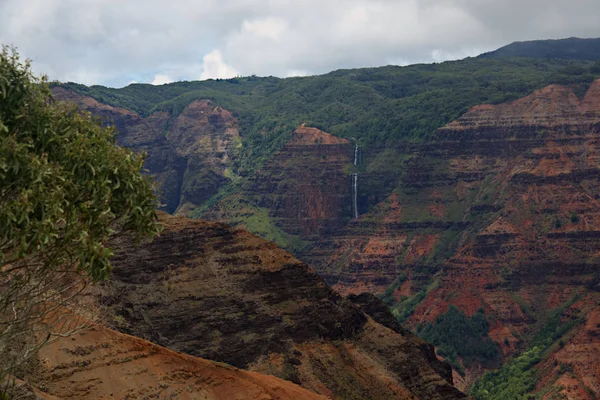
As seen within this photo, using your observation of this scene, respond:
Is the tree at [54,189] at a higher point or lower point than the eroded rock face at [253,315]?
higher

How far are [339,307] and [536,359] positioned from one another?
6829cm

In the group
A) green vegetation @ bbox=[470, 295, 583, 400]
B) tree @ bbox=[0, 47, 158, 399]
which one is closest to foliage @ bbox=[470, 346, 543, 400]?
green vegetation @ bbox=[470, 295, 583, 400]

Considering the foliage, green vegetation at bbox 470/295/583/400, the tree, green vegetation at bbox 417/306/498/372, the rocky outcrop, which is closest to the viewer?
the tree

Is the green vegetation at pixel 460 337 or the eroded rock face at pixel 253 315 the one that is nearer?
the eroded rock face at pixel 253 315

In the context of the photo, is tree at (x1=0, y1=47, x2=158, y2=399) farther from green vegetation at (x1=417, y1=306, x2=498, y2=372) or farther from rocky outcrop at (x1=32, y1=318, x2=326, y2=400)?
green vegetation at (x1=417, y1=306, x2=498, y2=372)

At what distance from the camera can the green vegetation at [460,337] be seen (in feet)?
565

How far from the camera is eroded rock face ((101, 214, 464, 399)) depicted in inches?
3497

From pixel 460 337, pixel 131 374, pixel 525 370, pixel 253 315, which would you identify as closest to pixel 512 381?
pixel 525 370

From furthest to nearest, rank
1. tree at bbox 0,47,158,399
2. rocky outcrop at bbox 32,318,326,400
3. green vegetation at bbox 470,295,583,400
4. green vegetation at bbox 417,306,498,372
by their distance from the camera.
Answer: green vegetation at bbox 417,306,498,372 < green vegetation at bbox 470,295,583,400 < rocky outcrop at bbox 32,318,326,400 < tree at bbox 0,47,158,399

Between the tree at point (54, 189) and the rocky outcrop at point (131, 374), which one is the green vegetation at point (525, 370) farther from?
the tree at point (54, 189)

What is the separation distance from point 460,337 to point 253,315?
292ft

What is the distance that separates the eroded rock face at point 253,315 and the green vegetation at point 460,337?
7258 centimetres

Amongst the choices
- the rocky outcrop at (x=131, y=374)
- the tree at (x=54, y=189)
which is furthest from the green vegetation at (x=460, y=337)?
the tree at (x=54, y=189)

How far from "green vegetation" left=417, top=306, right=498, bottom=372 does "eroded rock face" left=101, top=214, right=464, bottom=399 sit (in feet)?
238
